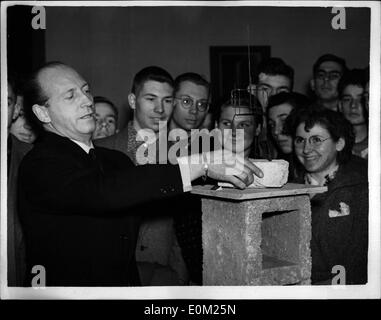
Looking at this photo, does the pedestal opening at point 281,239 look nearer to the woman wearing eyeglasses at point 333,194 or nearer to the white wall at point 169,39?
the woman wearing eyeglasses at point 333,194

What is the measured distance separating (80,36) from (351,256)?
8.96 ft

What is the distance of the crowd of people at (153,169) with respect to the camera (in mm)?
1791

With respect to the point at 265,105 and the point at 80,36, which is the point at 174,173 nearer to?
the point at 265,105

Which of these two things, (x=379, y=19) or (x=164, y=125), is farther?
(x=164, y=125)

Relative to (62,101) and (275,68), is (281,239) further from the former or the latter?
(275,68)

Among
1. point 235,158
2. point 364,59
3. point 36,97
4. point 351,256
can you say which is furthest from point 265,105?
point 36,97

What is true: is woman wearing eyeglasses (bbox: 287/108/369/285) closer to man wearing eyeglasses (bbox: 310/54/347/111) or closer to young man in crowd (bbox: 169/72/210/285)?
young man in crowd (bbox: 169/72/210/285)

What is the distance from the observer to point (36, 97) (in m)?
2.00

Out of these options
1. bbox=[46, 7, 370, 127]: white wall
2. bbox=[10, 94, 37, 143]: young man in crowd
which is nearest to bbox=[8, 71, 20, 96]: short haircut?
bbox=[10, 94, 37, 143]: young man in crowd

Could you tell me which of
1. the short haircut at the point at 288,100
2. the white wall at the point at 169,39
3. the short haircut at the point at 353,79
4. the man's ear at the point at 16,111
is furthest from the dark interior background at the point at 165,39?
the man's ear at the point at 16,111

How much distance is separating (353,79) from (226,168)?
1.64 metres

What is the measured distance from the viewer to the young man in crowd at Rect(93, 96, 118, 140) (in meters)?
3.16

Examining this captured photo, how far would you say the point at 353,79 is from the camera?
9.84 feet

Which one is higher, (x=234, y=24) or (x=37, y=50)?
(x=234, y=24)
